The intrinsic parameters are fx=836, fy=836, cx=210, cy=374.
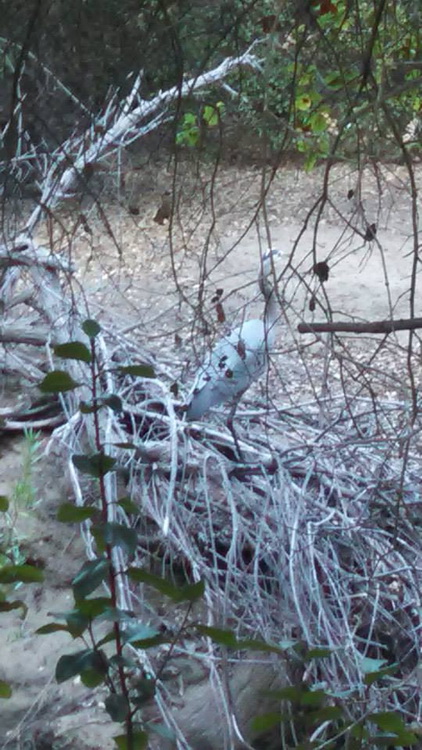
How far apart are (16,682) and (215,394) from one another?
877mm

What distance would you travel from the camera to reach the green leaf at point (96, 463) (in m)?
0.86

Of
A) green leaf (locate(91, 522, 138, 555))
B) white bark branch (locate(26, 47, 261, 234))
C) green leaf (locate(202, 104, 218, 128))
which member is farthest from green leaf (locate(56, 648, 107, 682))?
green leaf (locate(202, 104, 218, 128))

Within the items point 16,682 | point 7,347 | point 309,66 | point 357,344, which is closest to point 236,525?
point 16,682

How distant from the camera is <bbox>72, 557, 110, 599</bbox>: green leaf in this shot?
0.85 m

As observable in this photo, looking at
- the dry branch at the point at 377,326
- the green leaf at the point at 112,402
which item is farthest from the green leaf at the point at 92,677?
the dry branch at the point at 377,326

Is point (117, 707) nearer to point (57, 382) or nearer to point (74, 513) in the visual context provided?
point (74, 513)

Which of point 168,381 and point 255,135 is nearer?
point 255,135

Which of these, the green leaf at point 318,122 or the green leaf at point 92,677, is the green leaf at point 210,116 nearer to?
the green leaf at point 318,122

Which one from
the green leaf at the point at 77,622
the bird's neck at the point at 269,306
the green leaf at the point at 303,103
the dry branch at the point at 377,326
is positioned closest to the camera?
the green leaf at the point at 77,622

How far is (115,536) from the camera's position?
2.83 ft

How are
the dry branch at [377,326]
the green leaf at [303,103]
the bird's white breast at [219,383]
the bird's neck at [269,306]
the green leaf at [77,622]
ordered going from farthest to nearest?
the bird's white breast at [219,383] < the green leaf at [303,103] < the bird's neck at [269,306] < the dry branch at [377,326] < the green leaf at [77,622]

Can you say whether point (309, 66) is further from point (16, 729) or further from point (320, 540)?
point (16, 729)

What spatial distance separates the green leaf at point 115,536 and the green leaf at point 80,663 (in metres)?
0.11

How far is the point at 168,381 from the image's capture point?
2625 mm
